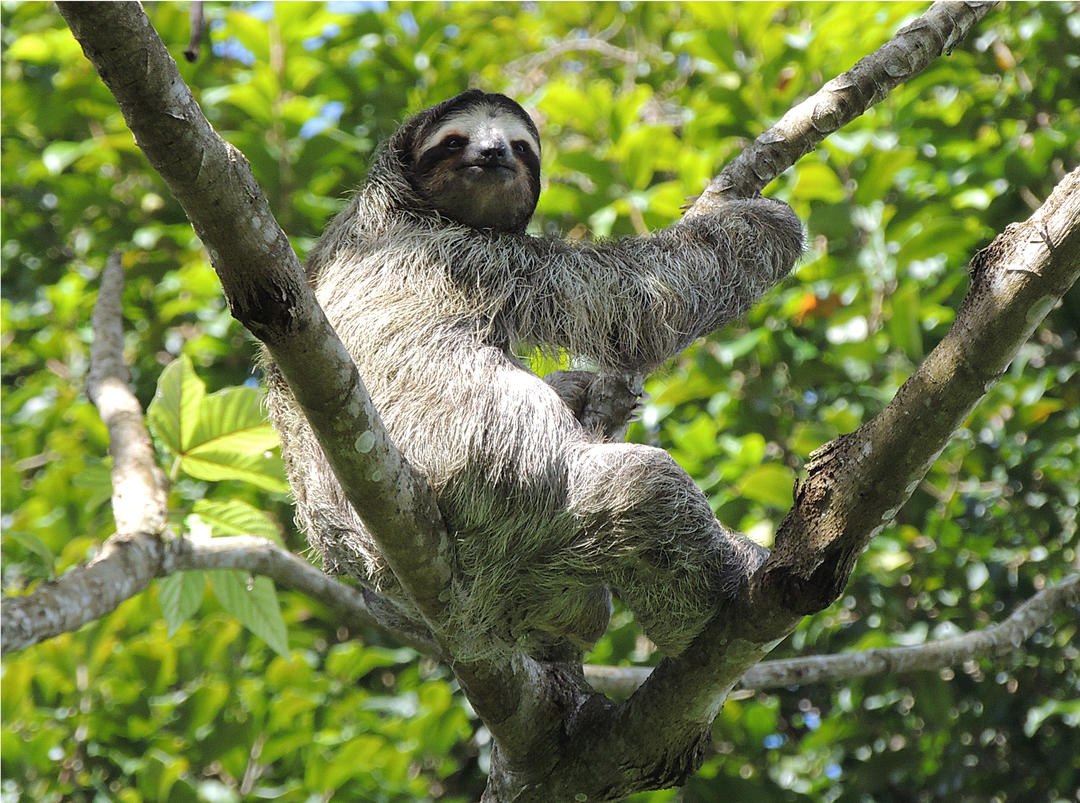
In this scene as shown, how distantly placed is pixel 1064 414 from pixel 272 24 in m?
6.79

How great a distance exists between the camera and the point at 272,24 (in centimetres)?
874

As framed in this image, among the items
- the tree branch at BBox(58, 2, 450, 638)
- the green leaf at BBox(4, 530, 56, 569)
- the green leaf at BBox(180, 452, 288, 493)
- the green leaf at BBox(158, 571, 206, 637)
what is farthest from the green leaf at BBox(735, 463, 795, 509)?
the green leaf at BBox(4, 530, 56, 569)

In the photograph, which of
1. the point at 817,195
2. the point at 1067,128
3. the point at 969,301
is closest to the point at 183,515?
the point at 969,301

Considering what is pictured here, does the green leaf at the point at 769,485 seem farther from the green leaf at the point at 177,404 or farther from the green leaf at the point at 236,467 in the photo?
the green leaf at the point at 177,404

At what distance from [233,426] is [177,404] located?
0.30 m

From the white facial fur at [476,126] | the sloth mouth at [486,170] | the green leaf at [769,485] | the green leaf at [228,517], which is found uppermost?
the white facial fur at [476,126]

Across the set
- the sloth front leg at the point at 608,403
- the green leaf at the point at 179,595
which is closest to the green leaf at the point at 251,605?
the green leaf at the point at 179,595

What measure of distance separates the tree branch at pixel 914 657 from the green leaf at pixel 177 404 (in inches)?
100.0

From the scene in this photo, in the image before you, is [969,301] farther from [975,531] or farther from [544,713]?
[975,531]

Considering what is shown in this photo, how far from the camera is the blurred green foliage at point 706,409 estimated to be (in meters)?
7.31

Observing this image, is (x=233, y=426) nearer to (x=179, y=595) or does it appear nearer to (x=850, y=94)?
(x=179, y=595)

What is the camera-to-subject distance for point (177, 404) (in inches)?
219

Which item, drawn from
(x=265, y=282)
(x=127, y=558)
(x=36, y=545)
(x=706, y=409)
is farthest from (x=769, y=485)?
(x=265, y=282)

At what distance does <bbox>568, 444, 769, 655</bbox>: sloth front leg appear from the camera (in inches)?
174
